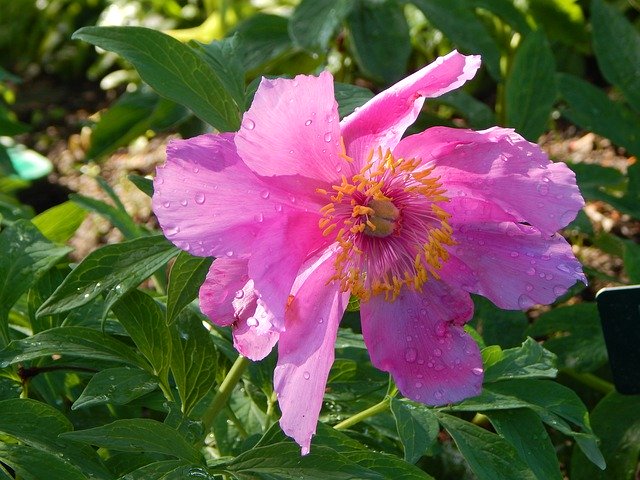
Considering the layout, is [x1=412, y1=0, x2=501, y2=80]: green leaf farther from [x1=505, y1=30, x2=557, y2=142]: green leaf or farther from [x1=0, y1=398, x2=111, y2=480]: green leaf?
[x1=0, y1=398, x2=111, y2=480]: green leaf

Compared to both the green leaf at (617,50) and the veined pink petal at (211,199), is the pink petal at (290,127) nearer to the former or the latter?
the veined pink petal at (211,199)

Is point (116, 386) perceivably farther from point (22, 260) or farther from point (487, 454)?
point (487, 454)

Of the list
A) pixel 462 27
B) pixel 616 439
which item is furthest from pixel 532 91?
pixel 616 439

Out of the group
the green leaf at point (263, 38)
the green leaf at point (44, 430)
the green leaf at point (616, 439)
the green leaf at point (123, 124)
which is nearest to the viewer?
the green leaf at point (44, 430)

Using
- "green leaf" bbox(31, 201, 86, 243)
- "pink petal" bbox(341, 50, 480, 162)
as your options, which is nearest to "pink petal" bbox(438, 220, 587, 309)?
"pink petal" bbox(341, 50, 480, 162)

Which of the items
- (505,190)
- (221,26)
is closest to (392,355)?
(505,190)

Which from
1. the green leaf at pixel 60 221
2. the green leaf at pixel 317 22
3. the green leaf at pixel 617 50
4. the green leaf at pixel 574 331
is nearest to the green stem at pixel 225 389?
the green leaf at pixel 60 221

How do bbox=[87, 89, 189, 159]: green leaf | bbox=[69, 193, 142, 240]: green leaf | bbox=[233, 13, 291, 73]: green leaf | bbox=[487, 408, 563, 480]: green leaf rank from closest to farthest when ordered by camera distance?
bbox=[487, 408, 563, 480]: green leaf → bbox=[69, 193, 142, 240]: green leaf → bbox=[233, 13, 291, 73]: green leaf → bbox=[87, 89, 189, 159]: green leaf
